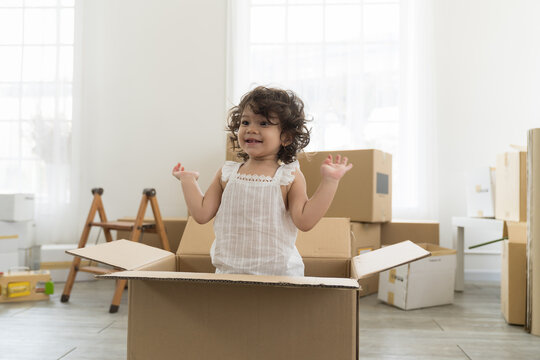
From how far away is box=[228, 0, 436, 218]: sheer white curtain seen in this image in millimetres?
2898

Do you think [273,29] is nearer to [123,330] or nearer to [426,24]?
[426,24]

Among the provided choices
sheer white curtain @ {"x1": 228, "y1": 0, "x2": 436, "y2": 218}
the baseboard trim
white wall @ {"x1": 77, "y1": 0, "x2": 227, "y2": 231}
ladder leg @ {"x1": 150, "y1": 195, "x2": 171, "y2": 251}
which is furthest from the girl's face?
the baseboard trim

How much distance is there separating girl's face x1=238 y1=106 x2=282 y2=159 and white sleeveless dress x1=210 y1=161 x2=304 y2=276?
6 centimetres

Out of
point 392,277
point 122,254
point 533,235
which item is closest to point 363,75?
point 392,277

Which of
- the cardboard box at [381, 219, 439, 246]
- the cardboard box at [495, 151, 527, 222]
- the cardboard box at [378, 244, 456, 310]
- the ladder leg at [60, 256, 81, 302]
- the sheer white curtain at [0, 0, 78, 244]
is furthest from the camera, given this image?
the sheer white curtain at [0, 0, 78, 244]

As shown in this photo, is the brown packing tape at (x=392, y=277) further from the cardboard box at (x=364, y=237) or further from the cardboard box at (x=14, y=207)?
the cardboard box at (x=14, y=207)

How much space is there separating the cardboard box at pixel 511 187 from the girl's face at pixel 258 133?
1.38 meters

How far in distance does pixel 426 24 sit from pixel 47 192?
271cm

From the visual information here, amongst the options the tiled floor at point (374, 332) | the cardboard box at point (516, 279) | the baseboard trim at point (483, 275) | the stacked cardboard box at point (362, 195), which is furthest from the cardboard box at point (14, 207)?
the baseboard trim at point (483, 275)

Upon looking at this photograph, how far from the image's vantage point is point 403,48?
9.58ft

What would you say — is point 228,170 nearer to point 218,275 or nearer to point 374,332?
point 218,275

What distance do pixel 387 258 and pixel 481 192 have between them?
1778 mm

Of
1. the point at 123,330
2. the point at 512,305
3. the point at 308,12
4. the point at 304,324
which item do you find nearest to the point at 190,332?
the point at 304,324

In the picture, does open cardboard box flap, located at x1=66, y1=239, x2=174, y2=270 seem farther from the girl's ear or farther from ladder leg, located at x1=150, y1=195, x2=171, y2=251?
ladder leg, located at x1=150, y1=195, x2=171, y2=251
